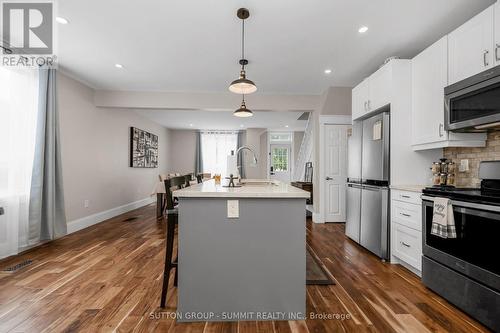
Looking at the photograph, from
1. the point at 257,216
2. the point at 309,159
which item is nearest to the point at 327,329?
the point at 257,216

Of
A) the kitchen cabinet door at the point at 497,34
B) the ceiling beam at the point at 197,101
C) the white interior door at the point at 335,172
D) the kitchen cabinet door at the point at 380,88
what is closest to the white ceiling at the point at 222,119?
the ceiling beam at the point at 197,101

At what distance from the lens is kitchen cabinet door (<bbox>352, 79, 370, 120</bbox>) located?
3.37 metres

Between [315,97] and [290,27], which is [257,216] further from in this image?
[315,97]

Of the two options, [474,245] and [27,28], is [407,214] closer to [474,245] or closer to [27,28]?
[474,245]

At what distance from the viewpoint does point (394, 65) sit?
111 inches

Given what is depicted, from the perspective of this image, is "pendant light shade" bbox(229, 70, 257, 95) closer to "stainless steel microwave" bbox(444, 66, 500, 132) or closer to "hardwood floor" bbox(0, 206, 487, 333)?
"stainless steel microwave" bbox(444, 66, 500, 132)

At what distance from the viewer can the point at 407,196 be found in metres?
2.50

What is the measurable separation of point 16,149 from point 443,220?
187 inches

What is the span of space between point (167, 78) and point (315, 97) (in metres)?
2.90

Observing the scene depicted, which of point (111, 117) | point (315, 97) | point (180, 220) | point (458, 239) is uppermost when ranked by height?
point (315, 97)

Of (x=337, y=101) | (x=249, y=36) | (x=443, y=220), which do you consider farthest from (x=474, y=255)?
(x=337, y=101)

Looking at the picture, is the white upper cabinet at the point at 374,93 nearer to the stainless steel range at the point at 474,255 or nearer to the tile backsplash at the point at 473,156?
the tile backsplash at the point at 473,156

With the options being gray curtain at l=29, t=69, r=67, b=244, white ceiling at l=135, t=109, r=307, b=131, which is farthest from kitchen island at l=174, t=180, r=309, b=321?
white ceiling at l=135, t=109, r=307, b=131

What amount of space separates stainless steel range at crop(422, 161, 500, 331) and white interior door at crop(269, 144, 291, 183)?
691 centimetres
